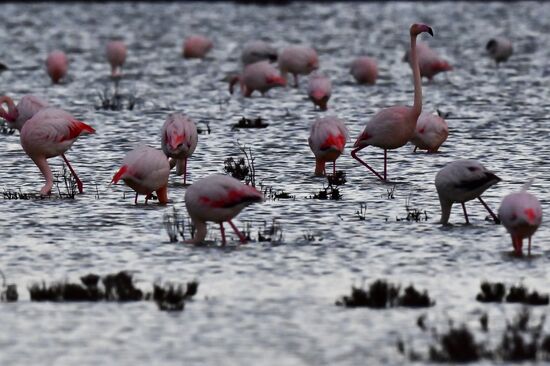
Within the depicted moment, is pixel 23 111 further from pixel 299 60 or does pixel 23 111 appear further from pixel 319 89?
pixel 299 60

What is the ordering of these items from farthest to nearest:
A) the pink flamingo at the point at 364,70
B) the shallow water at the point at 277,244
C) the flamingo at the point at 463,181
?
the pink flamingo at the point at 364,70, the flamingo at the point at 463,181, the shallow water at the point at 277,244

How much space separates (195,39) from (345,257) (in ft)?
69.5

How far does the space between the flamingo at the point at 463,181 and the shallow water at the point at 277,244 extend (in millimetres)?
351

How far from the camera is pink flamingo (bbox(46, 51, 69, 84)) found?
982 inches

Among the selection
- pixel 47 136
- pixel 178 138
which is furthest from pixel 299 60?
pixel 47 136

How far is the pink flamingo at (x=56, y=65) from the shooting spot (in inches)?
982

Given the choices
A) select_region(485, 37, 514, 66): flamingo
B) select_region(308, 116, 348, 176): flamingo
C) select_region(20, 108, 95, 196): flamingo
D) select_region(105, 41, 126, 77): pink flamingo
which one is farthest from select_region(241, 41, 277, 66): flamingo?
select_region(20, 108, 95, 196): flamingo

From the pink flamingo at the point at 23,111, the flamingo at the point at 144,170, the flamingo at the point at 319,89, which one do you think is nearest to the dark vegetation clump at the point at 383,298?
the flamingo at the point at 144,170

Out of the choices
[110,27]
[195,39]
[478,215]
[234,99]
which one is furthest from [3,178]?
[110,27]

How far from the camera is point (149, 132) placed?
18672 mm

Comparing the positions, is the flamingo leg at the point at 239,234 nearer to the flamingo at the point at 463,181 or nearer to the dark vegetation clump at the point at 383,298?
the flamingo at the point at 463,181

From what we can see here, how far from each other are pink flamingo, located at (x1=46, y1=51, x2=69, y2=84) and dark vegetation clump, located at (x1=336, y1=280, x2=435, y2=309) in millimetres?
16720

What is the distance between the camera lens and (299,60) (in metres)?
24.2

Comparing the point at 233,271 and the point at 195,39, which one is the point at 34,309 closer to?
the point at 233,271
